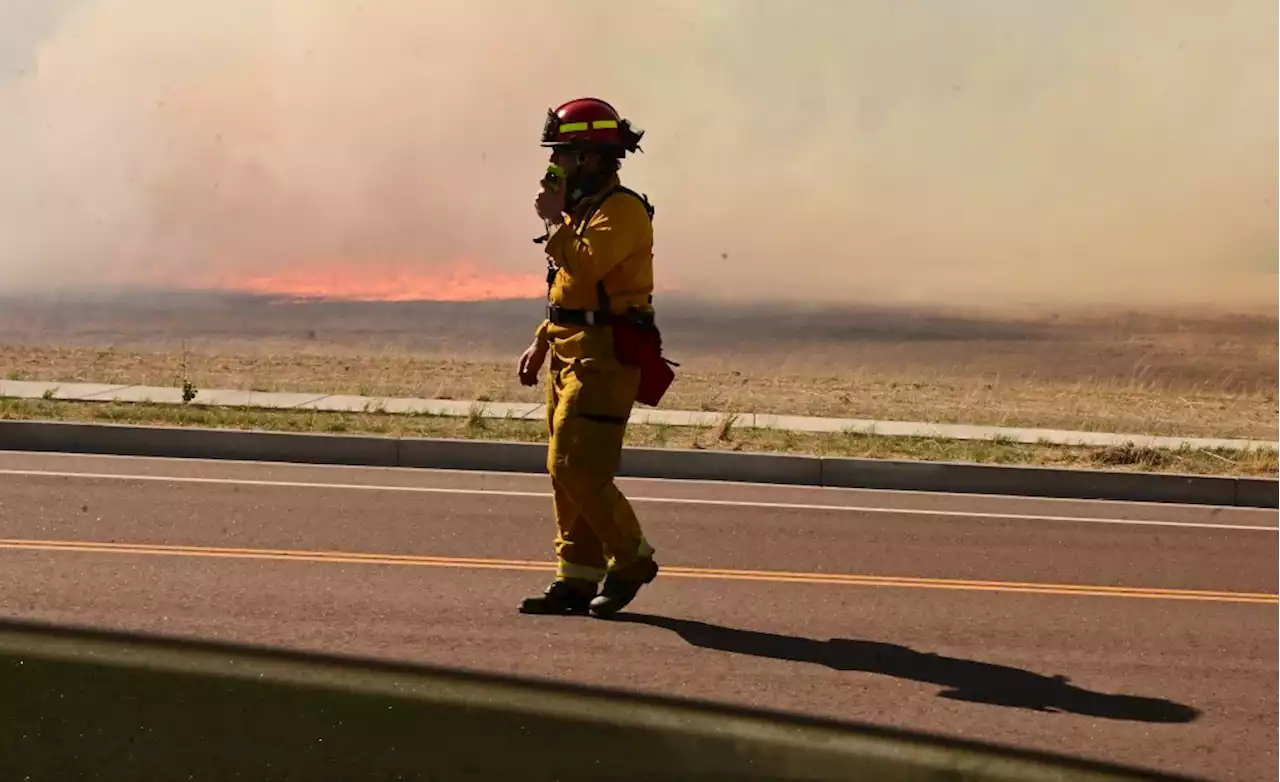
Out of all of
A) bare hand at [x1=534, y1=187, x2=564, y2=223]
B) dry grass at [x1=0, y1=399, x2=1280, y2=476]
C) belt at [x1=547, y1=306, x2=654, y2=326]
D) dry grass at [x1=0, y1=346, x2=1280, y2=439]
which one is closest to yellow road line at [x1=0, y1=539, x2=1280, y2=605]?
belt at [x1=547, y1=306, x2=654, y2=326]

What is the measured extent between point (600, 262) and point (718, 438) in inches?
269

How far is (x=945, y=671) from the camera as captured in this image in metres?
6.16

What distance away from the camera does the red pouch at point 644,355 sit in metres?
6.50

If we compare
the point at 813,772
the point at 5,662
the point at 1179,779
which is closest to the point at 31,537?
the point at 5,662

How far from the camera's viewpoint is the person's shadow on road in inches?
225

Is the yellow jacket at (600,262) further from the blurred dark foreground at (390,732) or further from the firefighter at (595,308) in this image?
the blurred dark foreground at (390,732)

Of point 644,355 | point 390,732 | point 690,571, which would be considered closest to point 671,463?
point 690,571

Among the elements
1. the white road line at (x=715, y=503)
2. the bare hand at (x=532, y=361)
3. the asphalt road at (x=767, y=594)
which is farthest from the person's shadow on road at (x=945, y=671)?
the white road line at (x=715, y=503)

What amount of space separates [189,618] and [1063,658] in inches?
139

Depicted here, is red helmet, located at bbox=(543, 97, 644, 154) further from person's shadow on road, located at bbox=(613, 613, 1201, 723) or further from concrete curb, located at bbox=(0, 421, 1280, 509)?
concrete curb, located at bbox=(0, 421, 1280, 509)

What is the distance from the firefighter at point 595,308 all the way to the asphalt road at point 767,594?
1.47 ft

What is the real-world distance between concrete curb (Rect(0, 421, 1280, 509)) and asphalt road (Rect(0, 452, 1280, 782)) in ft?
2.58

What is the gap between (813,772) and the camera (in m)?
4.74

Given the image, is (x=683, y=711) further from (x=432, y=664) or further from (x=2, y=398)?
(x=2, y=398)
